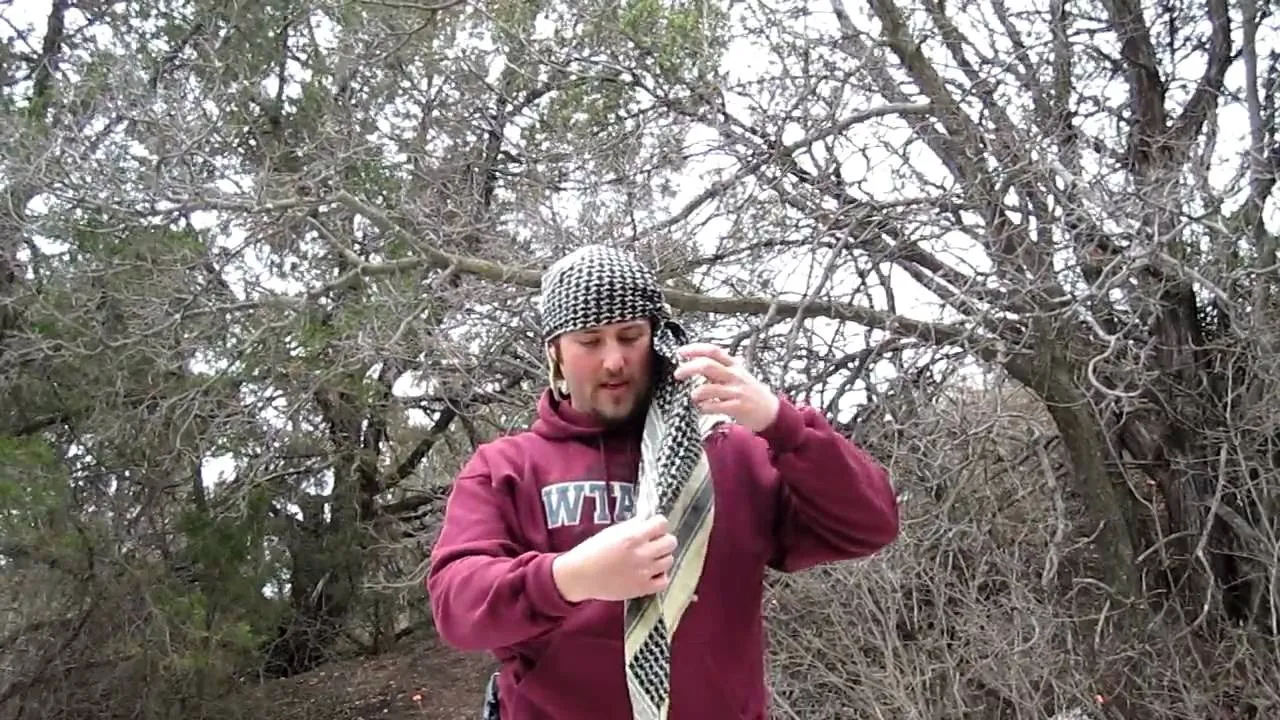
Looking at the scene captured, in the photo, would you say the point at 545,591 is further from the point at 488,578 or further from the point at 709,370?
the point at 709,370

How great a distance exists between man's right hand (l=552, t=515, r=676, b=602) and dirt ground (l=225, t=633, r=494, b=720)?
5.15 meters

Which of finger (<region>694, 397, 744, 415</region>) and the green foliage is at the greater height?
the green foliage

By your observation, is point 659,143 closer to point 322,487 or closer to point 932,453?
point 932,453

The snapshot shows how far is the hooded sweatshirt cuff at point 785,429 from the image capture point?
127cm

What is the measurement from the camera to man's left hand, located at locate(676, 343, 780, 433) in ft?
4.09

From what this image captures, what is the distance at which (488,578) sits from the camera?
3.87 feet

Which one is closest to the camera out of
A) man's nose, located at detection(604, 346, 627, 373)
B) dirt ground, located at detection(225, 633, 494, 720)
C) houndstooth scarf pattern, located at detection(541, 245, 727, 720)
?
houndstooth scarf pattern, located at detection(541, 245, 727, 720)

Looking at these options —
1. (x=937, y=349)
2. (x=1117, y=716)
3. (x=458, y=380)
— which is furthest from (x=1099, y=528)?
(x=458, y=380)

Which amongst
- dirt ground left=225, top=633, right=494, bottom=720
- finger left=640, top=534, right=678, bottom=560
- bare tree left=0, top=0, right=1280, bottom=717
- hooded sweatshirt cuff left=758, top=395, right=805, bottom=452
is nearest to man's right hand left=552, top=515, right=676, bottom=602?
finger left=640, top=534, right=678, bottom=560

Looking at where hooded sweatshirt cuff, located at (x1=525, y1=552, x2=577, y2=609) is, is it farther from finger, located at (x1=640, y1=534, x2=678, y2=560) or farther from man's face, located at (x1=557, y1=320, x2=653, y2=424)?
man's face, located at (x1=557, y1=320, x2=653, y2=424)

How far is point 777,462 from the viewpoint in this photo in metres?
1.31

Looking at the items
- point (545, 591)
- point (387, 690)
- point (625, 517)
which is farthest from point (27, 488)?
point (545, 591)

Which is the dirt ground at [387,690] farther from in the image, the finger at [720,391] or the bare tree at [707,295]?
the finger at [720,391]

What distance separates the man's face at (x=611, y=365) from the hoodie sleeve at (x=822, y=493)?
17 cm
